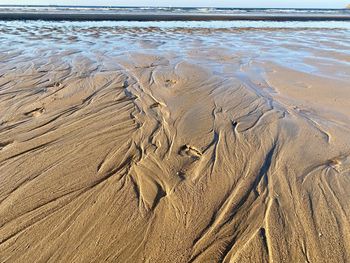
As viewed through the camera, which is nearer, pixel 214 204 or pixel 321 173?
pixel 214 204

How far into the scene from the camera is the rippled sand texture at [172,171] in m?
2.36

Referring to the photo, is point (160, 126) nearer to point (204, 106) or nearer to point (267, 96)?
point (204, 106)

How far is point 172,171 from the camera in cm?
325

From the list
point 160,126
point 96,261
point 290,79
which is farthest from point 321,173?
point 290,79

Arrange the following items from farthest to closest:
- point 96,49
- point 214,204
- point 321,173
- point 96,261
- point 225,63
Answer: point 96,49
point 225,63
point 321,173
point 214,204
point 96,261

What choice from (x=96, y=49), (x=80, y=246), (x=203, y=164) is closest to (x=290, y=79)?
(x=203, y=164)

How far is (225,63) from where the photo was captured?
28.9 feet

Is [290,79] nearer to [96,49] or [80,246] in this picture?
[80,246]

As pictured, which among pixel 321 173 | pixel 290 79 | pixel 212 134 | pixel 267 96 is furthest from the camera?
pixel 290 79

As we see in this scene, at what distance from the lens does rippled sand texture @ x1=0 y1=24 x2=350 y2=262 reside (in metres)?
2.36

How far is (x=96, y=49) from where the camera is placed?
11.0 metres

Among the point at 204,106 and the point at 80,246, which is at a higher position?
the point at 80,246

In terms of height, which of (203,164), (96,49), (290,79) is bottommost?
(96,49)

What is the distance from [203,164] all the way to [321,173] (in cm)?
138
